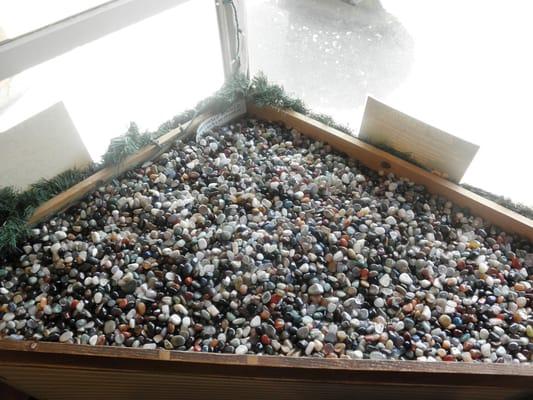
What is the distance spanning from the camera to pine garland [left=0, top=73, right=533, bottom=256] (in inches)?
35.2

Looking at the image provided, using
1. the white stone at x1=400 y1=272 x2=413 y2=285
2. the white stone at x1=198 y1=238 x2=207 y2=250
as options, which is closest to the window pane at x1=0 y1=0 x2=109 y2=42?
the white stone at x1=198 y1=238 x2=207 y2=250

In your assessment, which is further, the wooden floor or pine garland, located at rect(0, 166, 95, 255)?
pine garland, located at rect(0, 166, 95, 255)

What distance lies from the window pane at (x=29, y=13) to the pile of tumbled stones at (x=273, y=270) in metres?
0.39

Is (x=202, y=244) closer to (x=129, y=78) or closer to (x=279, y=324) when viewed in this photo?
(x=279, y=324)

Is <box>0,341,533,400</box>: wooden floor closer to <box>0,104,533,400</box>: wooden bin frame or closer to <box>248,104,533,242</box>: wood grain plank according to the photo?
<box>0,104,533,400</box>: wooden bin frame

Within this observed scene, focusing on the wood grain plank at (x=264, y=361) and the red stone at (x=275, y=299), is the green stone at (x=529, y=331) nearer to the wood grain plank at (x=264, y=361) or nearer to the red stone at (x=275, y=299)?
the wood grain plank at (x=264, y=361)

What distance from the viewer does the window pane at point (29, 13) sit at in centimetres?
72

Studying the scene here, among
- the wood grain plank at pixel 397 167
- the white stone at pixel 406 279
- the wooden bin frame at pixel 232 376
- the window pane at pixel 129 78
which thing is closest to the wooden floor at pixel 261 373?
the wooden bin frame at pixel 232 376

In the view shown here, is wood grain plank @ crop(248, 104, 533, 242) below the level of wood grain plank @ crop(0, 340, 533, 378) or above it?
above

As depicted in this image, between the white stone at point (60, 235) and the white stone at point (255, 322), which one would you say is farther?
the white stone at point (60, 235)

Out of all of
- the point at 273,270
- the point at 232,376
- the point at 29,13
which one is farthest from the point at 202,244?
the point at 29,13

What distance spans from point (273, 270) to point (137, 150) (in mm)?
487

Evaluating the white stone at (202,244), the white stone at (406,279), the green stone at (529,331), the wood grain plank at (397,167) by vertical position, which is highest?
the wood grain plank at (397,167)

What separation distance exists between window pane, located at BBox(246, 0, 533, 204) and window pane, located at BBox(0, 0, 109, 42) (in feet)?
1.88
